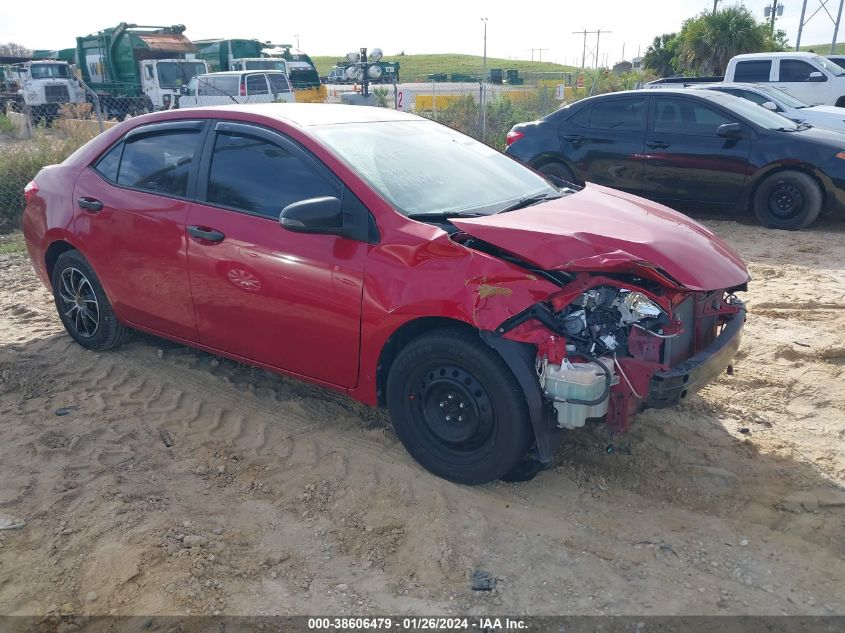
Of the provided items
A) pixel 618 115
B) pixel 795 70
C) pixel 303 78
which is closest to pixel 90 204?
pixel 618 115

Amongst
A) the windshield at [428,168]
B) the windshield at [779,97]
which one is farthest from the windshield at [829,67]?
the windshield at [428,168]

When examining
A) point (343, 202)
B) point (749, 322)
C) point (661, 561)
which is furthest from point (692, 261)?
point (749, 322)

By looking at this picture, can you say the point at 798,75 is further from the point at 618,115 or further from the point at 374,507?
the point at 374,507

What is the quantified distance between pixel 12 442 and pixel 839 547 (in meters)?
4.17

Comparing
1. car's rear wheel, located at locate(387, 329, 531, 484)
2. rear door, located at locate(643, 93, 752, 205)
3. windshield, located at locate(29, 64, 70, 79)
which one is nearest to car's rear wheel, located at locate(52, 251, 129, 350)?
car's rear wheel, located at locate(387, 329, 531, 484)

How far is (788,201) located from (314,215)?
6947 mm

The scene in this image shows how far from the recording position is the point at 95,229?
4715 millimetres

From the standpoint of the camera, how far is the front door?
3.64m

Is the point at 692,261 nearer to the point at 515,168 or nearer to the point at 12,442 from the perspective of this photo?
the point at 515,168

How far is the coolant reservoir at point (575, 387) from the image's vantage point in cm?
308

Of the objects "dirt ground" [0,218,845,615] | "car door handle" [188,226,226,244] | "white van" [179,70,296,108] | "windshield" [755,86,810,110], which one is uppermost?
"white van" [179,70,296,108]

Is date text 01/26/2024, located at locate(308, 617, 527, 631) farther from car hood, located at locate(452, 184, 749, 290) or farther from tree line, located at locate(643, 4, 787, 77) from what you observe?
tree line, located at locate(643, 4, 787, 77)

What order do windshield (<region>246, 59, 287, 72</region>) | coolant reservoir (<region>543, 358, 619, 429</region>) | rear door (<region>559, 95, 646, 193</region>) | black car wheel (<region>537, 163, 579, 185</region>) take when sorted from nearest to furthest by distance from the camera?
1. coolant reservoir (<region>543, 358, 619, 429</region>)
2. rear door (<region>559, 95, 646, 193</region>)
3. black car wheel (<region>537, 163, 579, 185</region>)
4. windshield (<region>246, 59, 287, 72</region>)

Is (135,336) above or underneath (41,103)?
underneath
